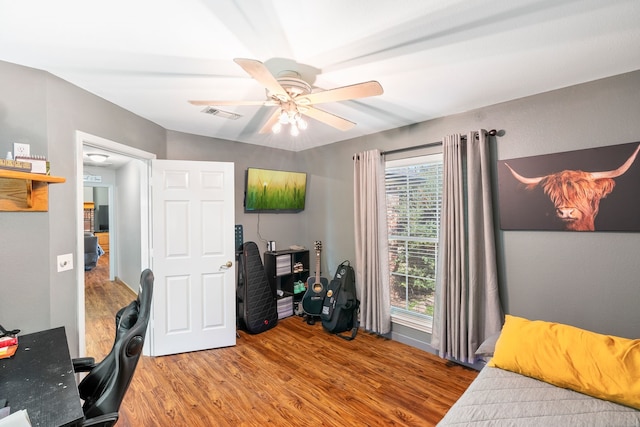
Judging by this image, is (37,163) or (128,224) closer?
(37,163)

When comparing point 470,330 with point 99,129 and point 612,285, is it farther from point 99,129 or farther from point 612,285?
point 99,129

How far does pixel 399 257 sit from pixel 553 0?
94.8 inches

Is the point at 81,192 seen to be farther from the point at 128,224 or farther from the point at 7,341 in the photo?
the point at 128,224

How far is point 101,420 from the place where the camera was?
3.50 ft

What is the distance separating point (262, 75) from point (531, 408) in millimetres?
2055

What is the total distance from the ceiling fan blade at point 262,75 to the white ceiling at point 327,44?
0.21 metres

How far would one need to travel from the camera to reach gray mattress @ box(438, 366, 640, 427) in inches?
49.1

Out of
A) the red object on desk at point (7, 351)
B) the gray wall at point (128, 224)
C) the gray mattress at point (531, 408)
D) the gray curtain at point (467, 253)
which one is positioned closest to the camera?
the gray mattress at point (531, 408)

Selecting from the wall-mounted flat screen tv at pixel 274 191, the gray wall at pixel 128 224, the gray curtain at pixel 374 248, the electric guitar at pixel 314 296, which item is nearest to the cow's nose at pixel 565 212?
the gray curtain at pixel 374 248

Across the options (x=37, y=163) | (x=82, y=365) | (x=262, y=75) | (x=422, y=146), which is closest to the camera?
(x=262, y=75)

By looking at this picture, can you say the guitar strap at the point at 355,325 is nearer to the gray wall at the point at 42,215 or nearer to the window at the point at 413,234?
the window at the point at 413,234

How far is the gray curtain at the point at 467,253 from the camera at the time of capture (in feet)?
7.75

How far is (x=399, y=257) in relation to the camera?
124 inches

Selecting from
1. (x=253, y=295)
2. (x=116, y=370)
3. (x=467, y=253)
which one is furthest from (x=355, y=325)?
(x=116, y=370)
